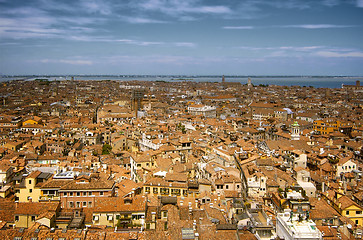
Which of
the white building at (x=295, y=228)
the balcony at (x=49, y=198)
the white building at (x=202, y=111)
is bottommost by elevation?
the white building at (x=202, y=111)

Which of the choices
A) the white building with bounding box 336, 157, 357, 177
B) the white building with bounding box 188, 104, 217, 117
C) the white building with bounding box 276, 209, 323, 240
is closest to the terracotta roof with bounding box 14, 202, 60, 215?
the white building with bounding box 276, 209, 323, 240

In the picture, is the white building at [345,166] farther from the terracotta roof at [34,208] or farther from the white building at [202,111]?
the white building at [202,111]

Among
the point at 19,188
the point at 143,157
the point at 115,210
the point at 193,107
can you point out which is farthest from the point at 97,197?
the point at 193,107

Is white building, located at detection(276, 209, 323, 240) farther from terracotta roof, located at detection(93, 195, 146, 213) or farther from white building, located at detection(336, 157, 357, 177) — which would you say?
white building, located at detection(336, 157, 357, 177)

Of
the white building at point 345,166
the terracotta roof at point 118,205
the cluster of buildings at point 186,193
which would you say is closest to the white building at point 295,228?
the cluster of buildings at point 186,193

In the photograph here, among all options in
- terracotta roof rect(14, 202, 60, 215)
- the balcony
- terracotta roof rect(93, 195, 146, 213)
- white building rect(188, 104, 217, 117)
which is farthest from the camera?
white building rect(188, 104, 217, 117)

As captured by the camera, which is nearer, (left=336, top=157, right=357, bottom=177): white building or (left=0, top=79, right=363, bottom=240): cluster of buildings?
(left=0, top=79, right=363, bottom=240): cluster of buildings

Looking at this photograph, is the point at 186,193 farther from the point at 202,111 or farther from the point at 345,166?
the point at 202,111

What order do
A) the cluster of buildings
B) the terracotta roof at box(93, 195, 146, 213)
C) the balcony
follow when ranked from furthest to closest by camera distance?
the balcony
the terracotta roof at box(93, 195, 146, 213)
the cluster of buildings

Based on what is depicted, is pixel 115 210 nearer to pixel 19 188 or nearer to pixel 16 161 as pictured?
pixel 19 188
